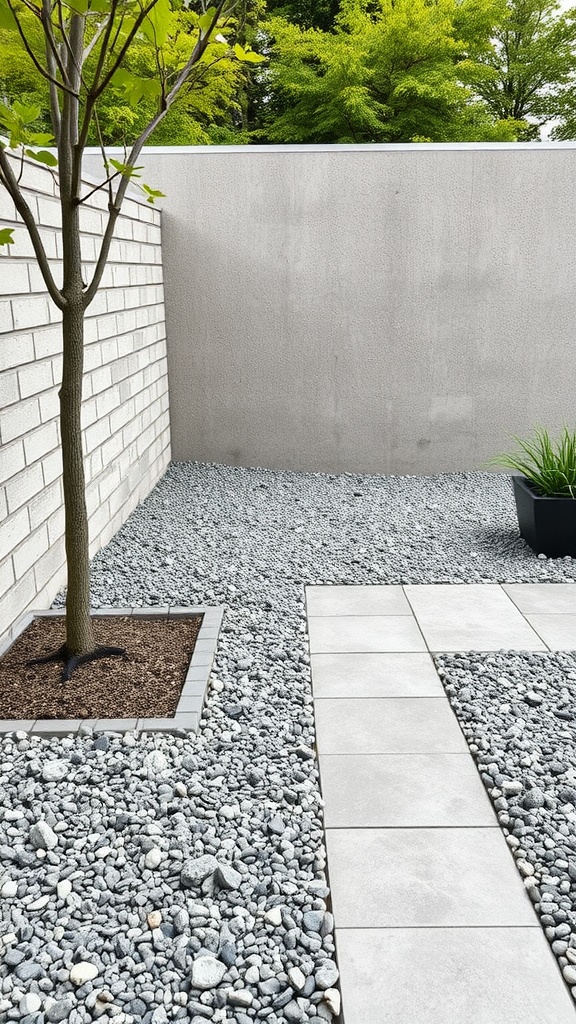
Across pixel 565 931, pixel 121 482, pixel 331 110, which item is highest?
pixel 331 110

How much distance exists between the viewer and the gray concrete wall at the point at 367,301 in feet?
17.4

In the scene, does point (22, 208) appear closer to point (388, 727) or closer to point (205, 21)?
point (205, 21)

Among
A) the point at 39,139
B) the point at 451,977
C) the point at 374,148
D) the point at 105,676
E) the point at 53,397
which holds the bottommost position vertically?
the point at 451,977

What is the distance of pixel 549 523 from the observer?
3.80 metres

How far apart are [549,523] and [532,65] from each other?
1548cm

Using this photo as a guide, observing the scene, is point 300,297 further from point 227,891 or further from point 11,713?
point 227,891

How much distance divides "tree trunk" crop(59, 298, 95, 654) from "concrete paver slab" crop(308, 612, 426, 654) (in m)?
0.82

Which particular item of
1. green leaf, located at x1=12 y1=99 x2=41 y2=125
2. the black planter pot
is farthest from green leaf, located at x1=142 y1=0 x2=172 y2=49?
the black planter pot

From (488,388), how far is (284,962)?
4.64m

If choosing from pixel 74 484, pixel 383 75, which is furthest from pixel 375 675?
pixel 383 75

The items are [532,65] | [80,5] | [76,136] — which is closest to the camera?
[80,5]

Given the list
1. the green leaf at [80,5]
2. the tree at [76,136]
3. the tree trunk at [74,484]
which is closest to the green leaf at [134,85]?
the tree at [76,136]

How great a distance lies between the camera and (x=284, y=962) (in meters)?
1.53

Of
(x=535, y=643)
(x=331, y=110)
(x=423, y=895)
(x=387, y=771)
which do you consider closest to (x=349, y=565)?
(x=535, y=643)
